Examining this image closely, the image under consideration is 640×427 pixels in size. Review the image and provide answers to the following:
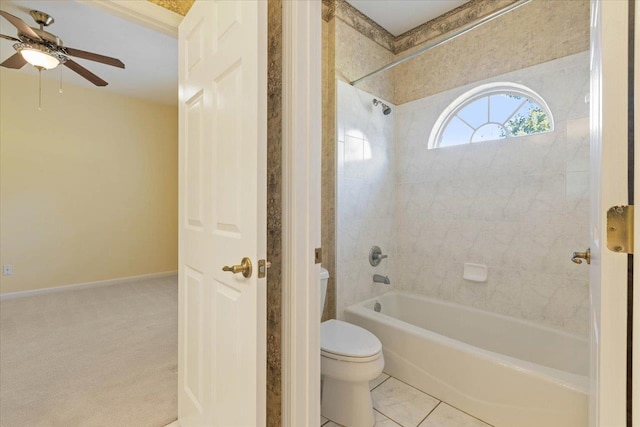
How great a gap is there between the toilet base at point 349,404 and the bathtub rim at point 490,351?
534mm

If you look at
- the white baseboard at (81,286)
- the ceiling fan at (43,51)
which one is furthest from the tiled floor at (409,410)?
the white baseboard at (81,286)

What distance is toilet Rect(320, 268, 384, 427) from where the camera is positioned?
150 centimetres

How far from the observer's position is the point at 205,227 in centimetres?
122

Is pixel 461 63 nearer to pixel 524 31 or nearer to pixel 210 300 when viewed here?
pixel 524 31

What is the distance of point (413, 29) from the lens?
8.71 ft

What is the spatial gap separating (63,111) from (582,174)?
17.5ft

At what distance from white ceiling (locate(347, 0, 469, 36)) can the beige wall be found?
3.48 meters

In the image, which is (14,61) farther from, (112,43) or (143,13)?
(143,13)

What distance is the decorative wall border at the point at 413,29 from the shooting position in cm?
226

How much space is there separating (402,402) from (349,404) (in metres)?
0.40

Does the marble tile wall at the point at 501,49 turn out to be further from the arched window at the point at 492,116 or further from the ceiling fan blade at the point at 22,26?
the ceiling fan blade at the point at 22,26

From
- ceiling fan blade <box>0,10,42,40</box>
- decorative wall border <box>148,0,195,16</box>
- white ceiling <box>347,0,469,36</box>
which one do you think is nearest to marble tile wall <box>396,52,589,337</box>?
white ceiling <box>347,0,469,36</box>

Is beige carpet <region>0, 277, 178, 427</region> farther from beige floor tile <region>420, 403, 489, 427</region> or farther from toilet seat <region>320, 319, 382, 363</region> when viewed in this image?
beige floor tile <region>420, 403, 489, 427</region>

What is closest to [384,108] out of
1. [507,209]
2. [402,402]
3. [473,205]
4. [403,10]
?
[403,10]
